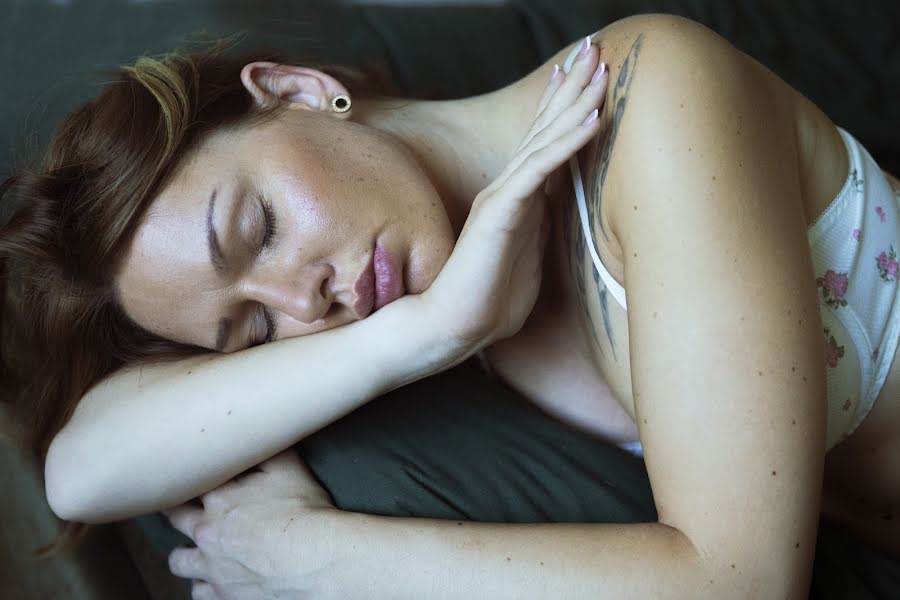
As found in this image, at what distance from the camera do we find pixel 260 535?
100cm

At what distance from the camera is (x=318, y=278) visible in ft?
3.25

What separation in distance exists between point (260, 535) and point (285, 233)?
0.35 meters

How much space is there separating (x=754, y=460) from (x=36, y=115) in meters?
1.22

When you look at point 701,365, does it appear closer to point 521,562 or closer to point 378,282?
point 521,562

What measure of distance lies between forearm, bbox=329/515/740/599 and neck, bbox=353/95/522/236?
0.43 m

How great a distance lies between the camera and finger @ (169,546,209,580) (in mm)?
1091

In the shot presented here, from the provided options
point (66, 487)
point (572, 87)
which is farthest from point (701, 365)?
point (66, 487)

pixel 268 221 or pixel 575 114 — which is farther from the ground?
pixel 575 114

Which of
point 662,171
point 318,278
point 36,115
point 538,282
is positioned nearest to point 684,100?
point 662,171

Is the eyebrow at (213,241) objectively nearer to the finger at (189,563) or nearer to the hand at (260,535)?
the hand at (260,535)

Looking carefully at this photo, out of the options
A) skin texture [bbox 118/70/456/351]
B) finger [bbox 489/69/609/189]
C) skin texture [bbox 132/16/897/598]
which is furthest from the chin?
skin texture [bbox 132/16/897/598]

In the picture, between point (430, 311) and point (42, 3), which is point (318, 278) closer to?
point (430, 311)

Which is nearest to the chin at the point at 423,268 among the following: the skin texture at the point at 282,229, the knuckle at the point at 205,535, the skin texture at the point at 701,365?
the skin texture at the point at 282,229

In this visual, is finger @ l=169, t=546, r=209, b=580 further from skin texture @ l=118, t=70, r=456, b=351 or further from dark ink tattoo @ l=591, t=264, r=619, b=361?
dark ink tattoo @ l=591, t=264, r=619, b=361
